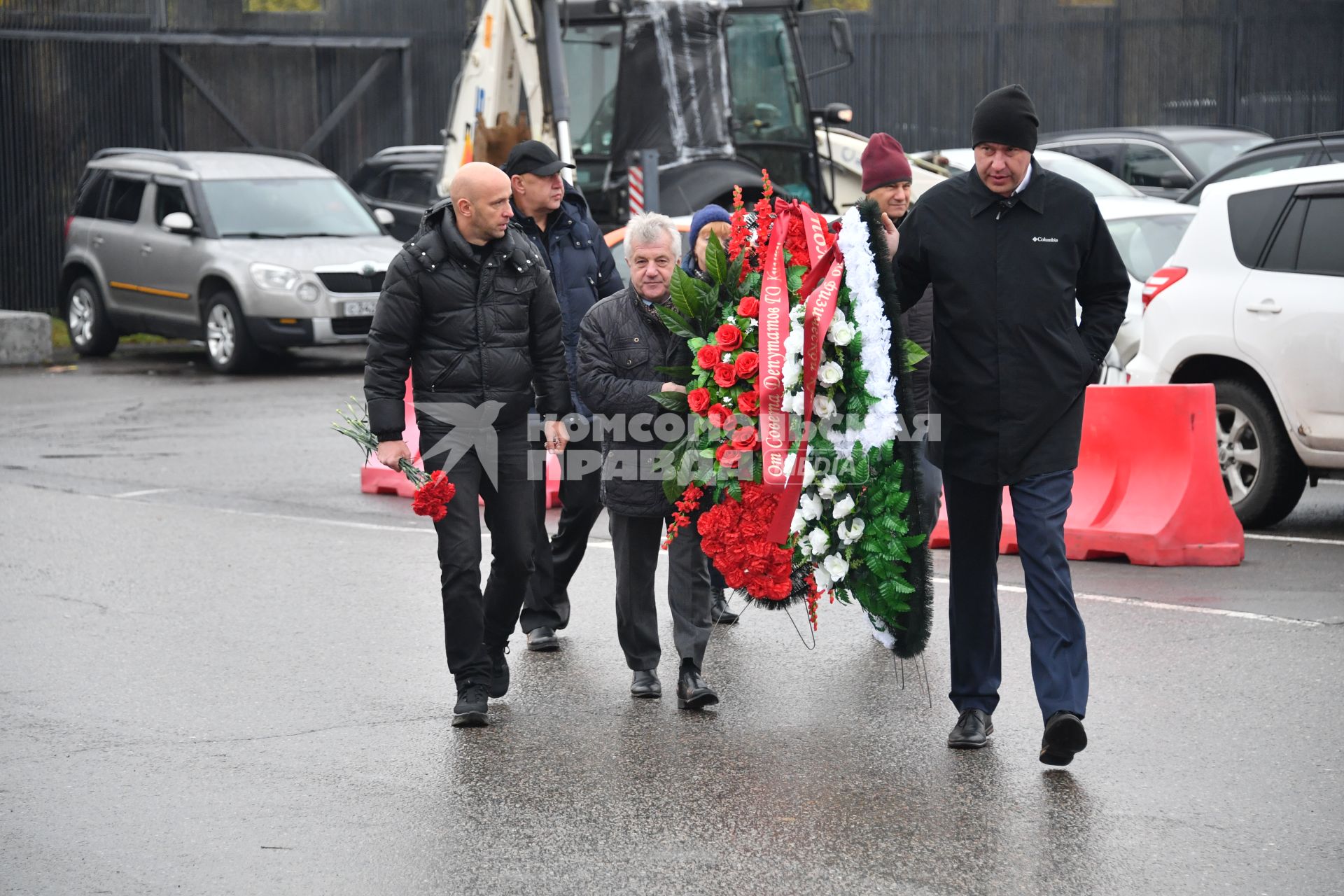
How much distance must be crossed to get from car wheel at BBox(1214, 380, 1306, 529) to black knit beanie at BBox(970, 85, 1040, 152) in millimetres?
4235

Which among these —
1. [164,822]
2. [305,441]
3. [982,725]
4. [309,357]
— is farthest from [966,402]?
[309,357]

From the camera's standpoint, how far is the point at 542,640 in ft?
25.1

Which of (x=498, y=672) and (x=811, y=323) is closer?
(x=811, y=323)

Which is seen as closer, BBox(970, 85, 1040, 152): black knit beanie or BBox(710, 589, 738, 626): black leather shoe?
BBox(970, 85, 1040, 152): black knit beanie

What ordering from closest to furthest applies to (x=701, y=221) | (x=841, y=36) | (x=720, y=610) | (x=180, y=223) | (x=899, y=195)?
(x=701, y=221), (x=899, y=195), (x=720, y=610), (x=841, y=36), (x=180, y=223)

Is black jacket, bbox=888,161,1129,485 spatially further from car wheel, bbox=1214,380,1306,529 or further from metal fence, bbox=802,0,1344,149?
metal fence, bbox=802,0,1344,149

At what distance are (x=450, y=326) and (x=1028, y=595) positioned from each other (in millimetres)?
2215

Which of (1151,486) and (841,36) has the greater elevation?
(841,36)

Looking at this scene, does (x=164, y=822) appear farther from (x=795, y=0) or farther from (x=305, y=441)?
(x=795, y=0)

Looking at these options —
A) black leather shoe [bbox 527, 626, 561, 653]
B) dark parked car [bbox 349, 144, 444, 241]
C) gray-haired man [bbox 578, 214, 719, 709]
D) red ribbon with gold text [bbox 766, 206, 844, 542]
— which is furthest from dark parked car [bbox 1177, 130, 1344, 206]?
dark parked car [bbox 349, 144, 444, 241]

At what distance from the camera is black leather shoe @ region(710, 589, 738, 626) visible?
8.05 meters

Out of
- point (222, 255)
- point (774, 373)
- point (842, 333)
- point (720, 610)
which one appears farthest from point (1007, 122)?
point (222, 255)

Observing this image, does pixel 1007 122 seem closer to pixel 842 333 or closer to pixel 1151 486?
pixel 842 333

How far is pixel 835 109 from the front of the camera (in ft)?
61.0
